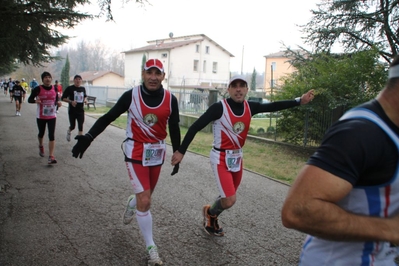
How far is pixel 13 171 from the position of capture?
24.0 ft

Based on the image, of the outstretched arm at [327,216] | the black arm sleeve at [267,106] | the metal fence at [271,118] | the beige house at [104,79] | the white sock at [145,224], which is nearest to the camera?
the outstretched arm at [327,216]

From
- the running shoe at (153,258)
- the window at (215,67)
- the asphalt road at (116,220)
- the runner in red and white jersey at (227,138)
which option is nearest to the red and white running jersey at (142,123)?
the runner in red and white jersey at (227,138)

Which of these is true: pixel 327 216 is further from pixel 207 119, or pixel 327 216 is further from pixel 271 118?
pixel 271 118

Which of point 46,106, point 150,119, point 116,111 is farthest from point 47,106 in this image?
point 150,119

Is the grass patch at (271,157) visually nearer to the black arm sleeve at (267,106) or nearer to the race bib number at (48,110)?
the black arm sleeve at (267,106)

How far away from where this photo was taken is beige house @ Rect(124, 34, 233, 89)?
5356cm

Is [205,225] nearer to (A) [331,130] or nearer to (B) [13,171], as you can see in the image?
(A) [331,130]

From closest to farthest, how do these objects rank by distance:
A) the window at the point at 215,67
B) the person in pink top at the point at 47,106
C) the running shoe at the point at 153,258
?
1. the running shoe at the point at 153,258
2. the person in pink top at the point at 47,106
3. the window at the point at 215,67

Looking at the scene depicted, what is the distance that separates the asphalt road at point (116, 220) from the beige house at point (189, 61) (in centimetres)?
4373

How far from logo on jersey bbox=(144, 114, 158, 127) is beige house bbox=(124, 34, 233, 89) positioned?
46771 millimetres

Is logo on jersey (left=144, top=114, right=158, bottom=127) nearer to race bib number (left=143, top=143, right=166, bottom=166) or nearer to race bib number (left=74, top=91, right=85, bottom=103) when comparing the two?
race bib number (left=143, top=143, right=166, bottom=166)

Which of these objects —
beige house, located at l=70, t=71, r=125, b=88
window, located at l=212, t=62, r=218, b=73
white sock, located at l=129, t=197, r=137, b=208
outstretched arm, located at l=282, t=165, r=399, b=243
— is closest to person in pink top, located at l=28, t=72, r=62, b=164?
white sock, located at l=129, t=197, r=137, b=208

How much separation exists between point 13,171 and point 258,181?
524 cm

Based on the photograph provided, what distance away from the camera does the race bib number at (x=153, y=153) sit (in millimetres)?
3891
